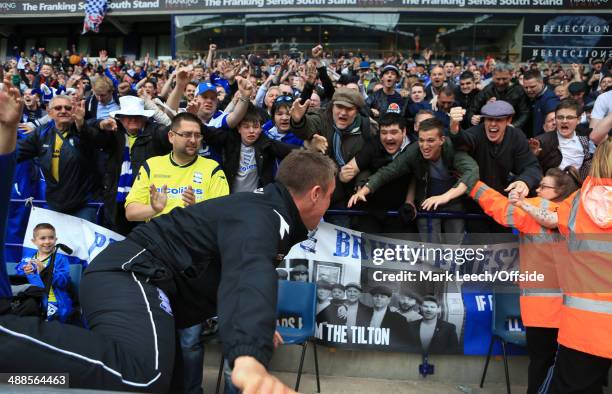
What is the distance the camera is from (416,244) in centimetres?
502

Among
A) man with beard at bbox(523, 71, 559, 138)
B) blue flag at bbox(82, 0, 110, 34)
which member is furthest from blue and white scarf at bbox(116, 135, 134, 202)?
blue flag at bbox(82, 0, 110, 34)

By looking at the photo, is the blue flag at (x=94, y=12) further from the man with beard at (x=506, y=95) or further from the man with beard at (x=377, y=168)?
the man with beard at (x=377, y=168)

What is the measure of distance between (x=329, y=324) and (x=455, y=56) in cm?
2469

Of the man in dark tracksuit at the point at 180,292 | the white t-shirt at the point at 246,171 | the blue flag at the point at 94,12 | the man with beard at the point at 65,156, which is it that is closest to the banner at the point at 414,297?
the white t-shirt at the point at 246,171

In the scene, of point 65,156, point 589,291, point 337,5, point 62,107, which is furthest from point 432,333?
point 337,5

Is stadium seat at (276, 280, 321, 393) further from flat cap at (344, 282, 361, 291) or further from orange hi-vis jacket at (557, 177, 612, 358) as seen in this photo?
orange hi-vis jacket at (557, 177, 612, 358)

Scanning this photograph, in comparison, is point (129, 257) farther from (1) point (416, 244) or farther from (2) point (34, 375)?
(1) point (416, 244)

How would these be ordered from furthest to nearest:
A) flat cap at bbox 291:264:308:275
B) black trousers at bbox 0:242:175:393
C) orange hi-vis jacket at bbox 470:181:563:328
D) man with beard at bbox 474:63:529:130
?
man with beard at bbox 474:63:529:130
flat cap at bbox 291:264:308:275
orange hi-vis jacket at bbox 470:181:563:328
black trousers at bbox 0:242:175:393

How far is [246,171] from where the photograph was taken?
5453 mm

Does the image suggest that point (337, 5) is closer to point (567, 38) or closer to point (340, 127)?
point (567, 38)

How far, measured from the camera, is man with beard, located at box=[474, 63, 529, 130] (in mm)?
7207

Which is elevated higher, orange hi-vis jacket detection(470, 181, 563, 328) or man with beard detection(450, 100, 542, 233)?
man with beard detection(450, 100, 542, 233)

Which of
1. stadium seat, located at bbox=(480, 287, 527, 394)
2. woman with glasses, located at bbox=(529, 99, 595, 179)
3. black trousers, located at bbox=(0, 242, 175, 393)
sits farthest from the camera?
woman with glasses, located at bbox=(529, 99, 595, 179)

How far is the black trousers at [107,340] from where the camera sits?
2.00 metres
